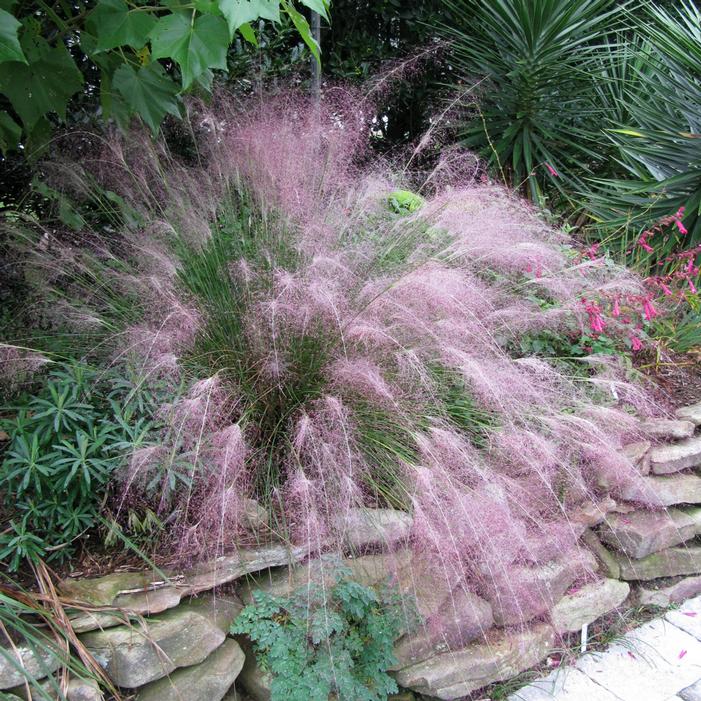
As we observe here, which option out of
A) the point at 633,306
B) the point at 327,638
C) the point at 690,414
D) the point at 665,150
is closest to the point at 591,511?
the point at 690,414

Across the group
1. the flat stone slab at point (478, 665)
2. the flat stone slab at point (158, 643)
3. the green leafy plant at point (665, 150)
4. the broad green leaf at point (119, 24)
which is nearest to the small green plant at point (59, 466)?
the flat stone slab at point (158, 643)

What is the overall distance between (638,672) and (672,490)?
2.40 ft

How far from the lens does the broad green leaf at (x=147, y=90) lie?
2.09m

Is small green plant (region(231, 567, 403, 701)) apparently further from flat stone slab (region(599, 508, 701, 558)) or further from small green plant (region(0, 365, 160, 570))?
flat stone slab (region(599, 508, 701, 558))

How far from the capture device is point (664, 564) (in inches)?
100

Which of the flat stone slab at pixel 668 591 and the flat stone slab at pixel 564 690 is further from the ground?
the flat stone slab at pixel 668 591

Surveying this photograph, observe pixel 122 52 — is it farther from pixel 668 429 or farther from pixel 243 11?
pixel 668 429

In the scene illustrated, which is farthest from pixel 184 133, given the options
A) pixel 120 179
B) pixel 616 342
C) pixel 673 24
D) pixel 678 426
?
pixel 673 24

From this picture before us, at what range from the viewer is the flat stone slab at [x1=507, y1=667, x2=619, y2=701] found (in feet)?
6.79

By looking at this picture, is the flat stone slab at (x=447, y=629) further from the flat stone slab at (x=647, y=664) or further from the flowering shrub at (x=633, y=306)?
the flowering shrub at (x=633, y=306)

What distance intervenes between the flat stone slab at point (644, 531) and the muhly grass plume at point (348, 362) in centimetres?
18

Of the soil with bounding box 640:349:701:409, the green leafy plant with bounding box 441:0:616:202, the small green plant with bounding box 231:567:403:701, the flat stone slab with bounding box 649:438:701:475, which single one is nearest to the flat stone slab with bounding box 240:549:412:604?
the small green plant with bounding box 231:567:403:701

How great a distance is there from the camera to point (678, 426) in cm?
270

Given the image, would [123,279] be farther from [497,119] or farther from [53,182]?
[497,119]
